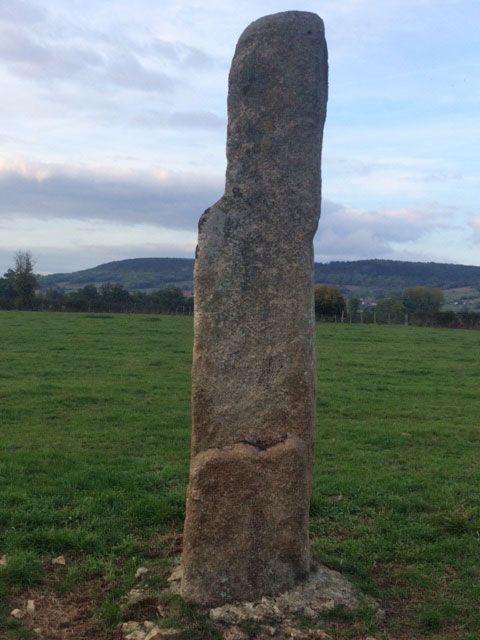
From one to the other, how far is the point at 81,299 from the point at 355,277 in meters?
73.0

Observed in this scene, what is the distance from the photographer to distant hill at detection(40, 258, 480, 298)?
11319 cm

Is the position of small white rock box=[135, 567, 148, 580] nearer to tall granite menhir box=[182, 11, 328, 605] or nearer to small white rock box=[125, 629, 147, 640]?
tall granite menhir box=[182, 11, 328, 605]

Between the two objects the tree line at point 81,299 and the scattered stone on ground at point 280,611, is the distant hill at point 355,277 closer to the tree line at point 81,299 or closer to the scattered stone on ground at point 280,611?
the tree line at point 81,299

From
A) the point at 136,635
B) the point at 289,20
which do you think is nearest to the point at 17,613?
the point at 136,635

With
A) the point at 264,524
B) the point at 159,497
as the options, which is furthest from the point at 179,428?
the point at 264,524

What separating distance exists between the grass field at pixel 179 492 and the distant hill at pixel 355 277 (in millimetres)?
86943

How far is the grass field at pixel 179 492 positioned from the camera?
6.38 meters

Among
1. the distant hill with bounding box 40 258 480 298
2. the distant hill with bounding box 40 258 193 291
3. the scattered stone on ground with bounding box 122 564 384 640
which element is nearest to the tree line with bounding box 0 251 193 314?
the distant hill with bounding box 40 258 480 298

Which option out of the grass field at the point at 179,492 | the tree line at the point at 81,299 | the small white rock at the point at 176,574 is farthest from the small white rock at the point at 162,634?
the tree line at the point at 81,299

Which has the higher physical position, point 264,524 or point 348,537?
point 264,524

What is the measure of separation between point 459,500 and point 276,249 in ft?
15.6

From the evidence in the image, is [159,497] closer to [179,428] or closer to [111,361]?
[179,428]

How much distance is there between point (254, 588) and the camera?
19.8 feet

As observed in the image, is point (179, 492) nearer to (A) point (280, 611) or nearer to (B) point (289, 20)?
(A) point (280, 611)
